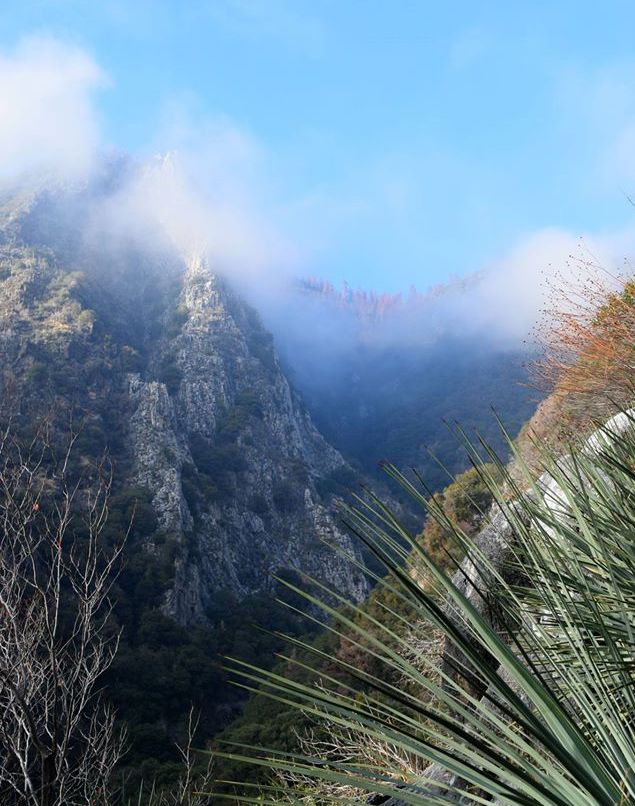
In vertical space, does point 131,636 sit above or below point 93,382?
below

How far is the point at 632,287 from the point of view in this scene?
3729 mm

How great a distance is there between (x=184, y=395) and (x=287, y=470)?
1335cm

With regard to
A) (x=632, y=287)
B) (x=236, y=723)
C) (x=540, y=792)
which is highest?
(x=632, y=287)

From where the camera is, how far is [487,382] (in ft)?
247

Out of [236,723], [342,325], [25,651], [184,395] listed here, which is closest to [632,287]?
[25,651]

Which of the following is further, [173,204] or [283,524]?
[173,204]

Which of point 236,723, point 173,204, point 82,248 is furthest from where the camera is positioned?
point 173,204

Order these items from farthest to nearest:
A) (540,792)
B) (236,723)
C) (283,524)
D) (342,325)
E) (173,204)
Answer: (342,325)
(173,204)
(283,524)
(236,723)
(540,792)

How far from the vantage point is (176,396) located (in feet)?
181

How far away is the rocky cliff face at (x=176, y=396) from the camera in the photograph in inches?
1629

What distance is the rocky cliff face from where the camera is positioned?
4138 cm

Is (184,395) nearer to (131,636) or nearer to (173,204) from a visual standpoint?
(131,636)

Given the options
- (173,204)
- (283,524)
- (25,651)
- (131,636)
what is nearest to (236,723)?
(131,636)

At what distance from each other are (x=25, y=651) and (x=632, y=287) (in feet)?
14.8
